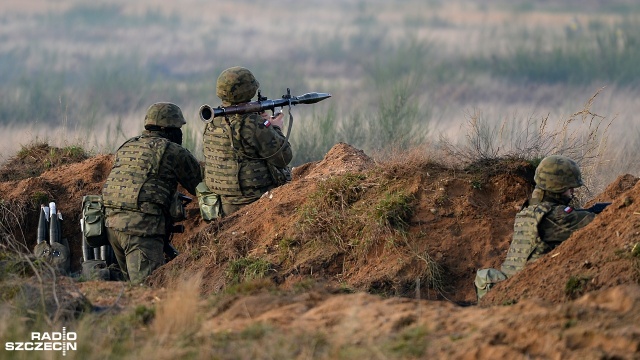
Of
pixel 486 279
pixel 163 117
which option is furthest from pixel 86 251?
pixel 486 279

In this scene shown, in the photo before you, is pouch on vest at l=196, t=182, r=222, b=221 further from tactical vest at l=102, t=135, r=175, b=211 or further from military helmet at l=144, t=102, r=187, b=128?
military helmet at l=144, t=102, r=187, b=128

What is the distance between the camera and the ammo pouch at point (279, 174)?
39.4 ft

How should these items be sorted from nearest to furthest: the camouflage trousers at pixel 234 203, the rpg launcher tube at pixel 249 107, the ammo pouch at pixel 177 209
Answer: the rpg launcher tube at pixel 249 107, the ammo pouch at pixel 177 209, the camouflage trousers at pixel 234 203

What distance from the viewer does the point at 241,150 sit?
11805mm

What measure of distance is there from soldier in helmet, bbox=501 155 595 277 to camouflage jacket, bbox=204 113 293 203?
10.7ft

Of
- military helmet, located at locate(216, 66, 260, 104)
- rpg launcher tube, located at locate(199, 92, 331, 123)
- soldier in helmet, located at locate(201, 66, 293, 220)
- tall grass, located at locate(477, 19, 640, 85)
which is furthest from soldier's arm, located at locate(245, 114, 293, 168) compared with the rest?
tall grass, located at locate(477, 19, 640, 85)

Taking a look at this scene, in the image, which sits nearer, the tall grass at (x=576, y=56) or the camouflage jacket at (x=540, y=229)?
the camouflage jacket at (x=540, y=229)

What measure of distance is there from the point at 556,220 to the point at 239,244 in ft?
10.6

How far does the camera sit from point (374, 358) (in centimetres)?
637

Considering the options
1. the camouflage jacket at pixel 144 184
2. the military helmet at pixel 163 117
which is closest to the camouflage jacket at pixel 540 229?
the camouflage jacket at pixel 144 184

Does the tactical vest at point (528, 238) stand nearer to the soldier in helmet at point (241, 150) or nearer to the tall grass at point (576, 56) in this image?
the soldier in helmet at point (241, 150)

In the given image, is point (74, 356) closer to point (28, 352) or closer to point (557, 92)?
point (28, 352)

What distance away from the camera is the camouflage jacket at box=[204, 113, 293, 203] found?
11758 mm

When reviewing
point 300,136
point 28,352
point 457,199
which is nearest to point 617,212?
point 457,199
